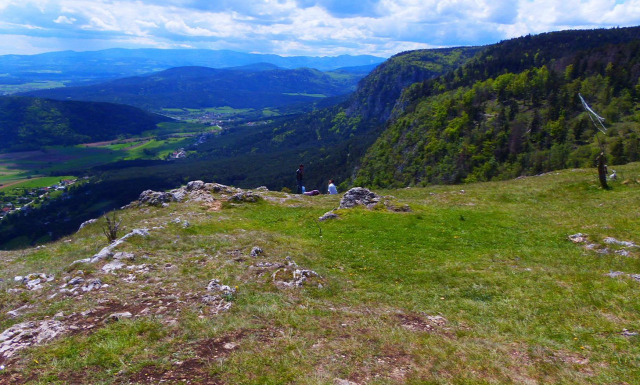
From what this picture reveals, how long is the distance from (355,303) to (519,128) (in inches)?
3666

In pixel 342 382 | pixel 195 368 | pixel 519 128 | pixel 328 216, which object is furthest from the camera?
pixel 519 128

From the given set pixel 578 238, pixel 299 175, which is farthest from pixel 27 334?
pixel 299 175

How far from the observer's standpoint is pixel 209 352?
11.0 meters

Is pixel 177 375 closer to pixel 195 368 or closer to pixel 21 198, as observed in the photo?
pixel 195 368

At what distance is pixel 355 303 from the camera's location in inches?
627

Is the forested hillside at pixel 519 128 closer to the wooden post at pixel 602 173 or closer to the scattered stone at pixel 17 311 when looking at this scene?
the wooden post at pixel 602 173

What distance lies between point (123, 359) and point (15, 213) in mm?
203408

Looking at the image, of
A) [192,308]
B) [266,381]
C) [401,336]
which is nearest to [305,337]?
[266,381]

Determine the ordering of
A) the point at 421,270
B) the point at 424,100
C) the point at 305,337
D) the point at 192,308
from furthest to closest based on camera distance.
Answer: the point at 424,100 < the point at 421,270 < the point at 192,308 < the point at 305,337

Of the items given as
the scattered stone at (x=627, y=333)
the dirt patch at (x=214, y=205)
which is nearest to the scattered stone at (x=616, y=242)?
the scattered stone at (x=627, y=333)

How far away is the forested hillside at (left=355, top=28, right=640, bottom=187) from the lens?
71.4 meters

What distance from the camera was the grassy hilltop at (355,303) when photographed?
34.0 feet

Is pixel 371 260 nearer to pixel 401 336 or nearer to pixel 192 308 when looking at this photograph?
pixel 401 336

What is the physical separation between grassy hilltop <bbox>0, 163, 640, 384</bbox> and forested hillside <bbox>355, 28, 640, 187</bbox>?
5078 centimetres
